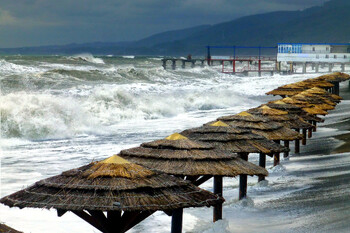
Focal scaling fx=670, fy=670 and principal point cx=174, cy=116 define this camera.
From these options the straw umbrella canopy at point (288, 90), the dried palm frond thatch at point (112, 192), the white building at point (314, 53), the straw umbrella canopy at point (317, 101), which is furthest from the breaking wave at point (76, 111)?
the white building at point (314, 53)

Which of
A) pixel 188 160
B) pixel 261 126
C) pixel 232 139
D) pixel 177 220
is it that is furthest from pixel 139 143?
pixel 177 220

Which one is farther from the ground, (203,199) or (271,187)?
(203,199)

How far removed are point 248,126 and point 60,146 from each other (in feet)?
30.4

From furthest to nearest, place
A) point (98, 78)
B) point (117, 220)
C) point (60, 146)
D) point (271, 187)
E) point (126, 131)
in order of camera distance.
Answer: point (98, 78) → point (126, 131) → point (60, 146) → point (271, 187) → point (117, 220)

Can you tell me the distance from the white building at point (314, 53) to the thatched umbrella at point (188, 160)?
75221 mm

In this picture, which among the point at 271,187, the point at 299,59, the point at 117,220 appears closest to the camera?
the point at 117,220

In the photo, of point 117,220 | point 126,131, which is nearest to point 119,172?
point 117,220

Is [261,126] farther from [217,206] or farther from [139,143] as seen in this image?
[139,143]

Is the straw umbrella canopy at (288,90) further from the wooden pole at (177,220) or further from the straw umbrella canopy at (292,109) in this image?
the wooden pole at (177,220)

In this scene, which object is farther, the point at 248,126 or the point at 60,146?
the point at 60,146

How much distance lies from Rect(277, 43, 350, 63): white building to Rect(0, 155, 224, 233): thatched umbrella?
78366mm

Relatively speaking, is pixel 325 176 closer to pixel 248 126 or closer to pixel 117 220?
pixel 248 126

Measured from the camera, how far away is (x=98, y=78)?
60.1 metres

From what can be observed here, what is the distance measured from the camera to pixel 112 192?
7.17 meters
